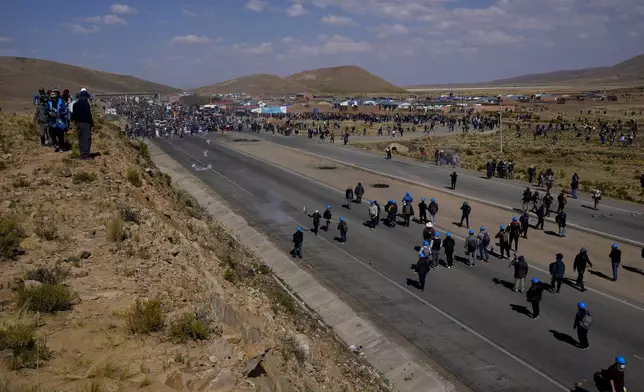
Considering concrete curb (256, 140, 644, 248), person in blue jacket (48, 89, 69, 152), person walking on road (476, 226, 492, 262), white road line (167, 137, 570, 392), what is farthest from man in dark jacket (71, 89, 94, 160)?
concrete curb (256, 140, 644, 248)

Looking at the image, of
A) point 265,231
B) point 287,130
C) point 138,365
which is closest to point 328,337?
point 138,365

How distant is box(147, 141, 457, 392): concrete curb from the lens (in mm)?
11391

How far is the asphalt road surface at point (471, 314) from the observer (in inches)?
455

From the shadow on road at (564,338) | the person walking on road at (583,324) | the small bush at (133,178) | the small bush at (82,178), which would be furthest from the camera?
the small bush at (133,178)

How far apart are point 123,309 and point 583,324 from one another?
33.5 ft

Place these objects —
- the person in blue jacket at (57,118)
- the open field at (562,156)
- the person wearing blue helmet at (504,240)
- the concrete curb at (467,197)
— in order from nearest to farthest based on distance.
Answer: the person in blue jacket at (57,118)
the person wearing blue helmet at (504,240)
the concrete curb at (467,197)
the open field at (562,156)

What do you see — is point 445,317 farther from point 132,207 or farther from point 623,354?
point 132,207

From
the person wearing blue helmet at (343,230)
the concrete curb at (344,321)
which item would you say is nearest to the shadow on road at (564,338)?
the concrete curb at (344,321)

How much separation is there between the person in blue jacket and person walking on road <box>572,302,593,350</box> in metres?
14.3

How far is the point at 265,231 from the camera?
76.6ft

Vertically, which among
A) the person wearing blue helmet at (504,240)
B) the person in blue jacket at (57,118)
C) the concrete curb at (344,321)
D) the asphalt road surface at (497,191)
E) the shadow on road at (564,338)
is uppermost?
the person in blue jacket at (57,118)

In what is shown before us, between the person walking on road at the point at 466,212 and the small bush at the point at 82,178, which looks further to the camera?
the person walking on road at the point at 466,212

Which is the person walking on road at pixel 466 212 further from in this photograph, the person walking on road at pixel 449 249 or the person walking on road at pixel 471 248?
the person walking on road at pixel 449 249

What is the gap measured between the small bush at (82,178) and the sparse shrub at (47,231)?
2.93 m
